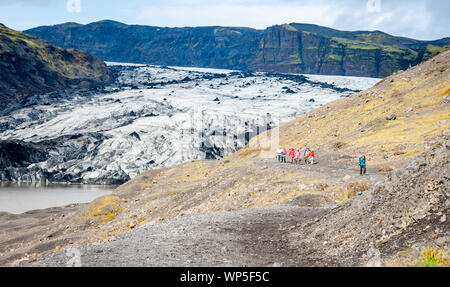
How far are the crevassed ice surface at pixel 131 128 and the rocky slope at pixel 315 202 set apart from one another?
4316 centimetres

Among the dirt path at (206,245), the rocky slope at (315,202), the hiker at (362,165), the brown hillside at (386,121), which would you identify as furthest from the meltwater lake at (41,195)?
the dirt path at (206,245)

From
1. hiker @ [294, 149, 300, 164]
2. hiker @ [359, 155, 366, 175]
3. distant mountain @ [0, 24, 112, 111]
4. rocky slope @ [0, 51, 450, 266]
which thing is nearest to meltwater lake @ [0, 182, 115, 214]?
rocky slope @ [0, 51, 450, 266]

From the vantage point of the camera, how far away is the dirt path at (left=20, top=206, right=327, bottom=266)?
1256 centimetres

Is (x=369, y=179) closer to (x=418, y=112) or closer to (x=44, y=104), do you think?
(x=418, y=112)

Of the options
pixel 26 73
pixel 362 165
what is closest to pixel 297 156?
pixel 362 165

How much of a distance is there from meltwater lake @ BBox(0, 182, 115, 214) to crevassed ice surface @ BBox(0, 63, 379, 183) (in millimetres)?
4407

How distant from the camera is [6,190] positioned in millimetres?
84625

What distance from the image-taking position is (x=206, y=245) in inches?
563

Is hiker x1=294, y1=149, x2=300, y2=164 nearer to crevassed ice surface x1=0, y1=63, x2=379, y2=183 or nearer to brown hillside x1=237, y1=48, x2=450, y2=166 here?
brown hillside x1=237, y1=48, x2=450, y2=166

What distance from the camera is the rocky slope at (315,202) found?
11945 millimetres

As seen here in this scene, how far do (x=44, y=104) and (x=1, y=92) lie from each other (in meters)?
22.1

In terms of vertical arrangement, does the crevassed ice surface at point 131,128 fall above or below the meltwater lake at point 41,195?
above

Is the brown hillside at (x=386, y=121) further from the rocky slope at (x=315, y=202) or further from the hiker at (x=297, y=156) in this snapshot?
the hiker at (x=297, y=156)

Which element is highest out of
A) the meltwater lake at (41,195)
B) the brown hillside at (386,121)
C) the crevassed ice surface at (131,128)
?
the brown hillside at (386,121)
